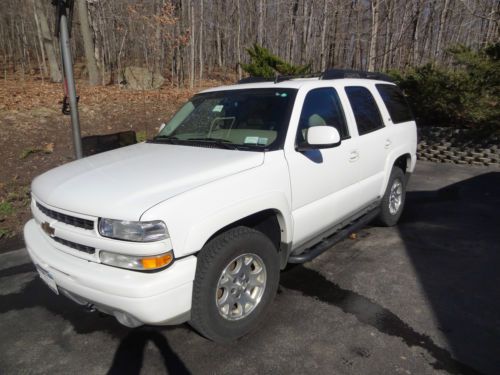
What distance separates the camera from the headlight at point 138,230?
2.20m

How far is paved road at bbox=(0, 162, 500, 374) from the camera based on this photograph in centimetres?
260

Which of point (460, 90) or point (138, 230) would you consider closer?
point (138, 230)

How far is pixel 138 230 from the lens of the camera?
221cm

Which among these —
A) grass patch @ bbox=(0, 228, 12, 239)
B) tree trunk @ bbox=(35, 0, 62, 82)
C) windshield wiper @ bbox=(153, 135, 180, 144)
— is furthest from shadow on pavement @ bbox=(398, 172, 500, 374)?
tree trunk @ bbox=(35, 0, 62, 82)

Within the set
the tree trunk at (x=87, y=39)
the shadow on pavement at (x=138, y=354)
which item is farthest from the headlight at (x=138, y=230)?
the tree trunk at (x=87, y=39)

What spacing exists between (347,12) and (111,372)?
2060 cm

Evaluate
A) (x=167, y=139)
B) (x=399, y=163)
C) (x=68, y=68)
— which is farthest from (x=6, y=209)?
(x=399, y=163)

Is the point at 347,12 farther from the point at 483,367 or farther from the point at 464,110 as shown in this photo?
the point at 483,367

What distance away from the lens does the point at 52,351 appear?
281 cm

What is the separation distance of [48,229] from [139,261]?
91 cm

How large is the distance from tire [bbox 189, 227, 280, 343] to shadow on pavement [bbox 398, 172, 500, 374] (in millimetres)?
1407

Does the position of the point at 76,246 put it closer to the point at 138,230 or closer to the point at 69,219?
the point at 69,219

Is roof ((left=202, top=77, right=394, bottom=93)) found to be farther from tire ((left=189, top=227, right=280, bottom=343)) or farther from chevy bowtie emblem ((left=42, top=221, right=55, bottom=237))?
chevy bowtie emblem ((left=42, top=221, right=55, bottom=237))

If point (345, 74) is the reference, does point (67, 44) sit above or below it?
above
